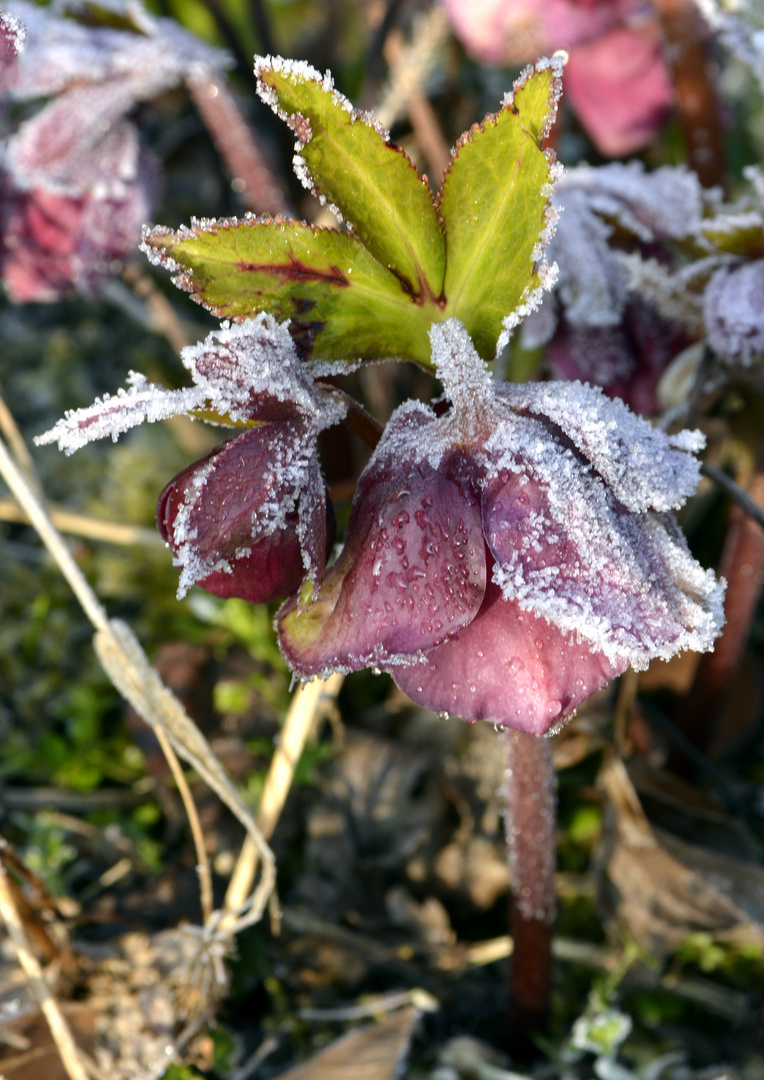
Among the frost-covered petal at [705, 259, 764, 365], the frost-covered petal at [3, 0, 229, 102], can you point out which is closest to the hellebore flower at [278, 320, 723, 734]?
the frost-covered petal at [705, 259, 764, 365]

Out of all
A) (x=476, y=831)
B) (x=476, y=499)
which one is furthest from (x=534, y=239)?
(x=476, y=831)

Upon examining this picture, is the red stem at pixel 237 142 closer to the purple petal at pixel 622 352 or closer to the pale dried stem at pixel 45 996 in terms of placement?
the purple petal at pixel 622 352

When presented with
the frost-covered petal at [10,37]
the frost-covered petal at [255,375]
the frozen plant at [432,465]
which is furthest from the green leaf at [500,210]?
the frost-covered petal at [10,37]

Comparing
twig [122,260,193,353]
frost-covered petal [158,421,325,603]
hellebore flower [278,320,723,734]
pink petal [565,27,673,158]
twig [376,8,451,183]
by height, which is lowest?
hellebore flower [278,320,723,734]

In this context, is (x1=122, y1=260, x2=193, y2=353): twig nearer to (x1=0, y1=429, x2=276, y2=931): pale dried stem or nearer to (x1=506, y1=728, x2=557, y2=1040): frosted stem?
(x1=0, y1=429, x2=276, y2=931): pale dried stem

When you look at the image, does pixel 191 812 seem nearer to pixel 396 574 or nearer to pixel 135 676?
pixel 135 676

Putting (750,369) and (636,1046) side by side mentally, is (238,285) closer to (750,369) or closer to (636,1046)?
(750,369)
